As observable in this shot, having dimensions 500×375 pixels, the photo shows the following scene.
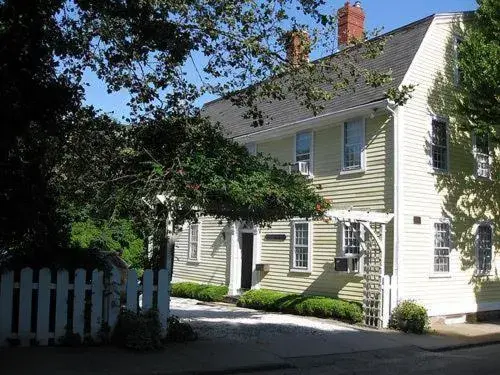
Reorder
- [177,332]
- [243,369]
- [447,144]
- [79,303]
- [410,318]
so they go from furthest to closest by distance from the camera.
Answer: [447,144] → [410,318] → [177,332] → [79,303] → [243,369]

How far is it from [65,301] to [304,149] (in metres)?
10.7

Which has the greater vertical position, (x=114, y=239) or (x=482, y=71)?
(x=482, y=71)

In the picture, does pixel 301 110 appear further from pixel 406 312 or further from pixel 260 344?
pixel 260 344

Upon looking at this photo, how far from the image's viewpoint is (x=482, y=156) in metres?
18.2

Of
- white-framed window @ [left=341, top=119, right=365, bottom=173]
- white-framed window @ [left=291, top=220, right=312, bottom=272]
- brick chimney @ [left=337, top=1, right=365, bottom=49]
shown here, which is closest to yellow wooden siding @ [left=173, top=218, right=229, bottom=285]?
white-framed window @ [left=291, top=220, right=312, bottom=272]

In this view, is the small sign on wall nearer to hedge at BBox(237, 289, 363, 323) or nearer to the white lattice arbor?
hedge at BBox(237, 289, 363, 323)

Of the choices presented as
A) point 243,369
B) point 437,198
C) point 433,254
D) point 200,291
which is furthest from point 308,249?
point 243,369

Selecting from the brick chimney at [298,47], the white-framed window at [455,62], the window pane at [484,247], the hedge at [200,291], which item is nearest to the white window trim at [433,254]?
the window pane at [484,247]

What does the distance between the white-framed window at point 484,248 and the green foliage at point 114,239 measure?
10.5 metres

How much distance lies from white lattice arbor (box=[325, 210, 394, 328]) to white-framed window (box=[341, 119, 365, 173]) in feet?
6.64

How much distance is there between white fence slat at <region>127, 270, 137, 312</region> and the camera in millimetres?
10609

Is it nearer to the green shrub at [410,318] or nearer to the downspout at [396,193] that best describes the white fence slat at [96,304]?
the green shrub at [410,318]

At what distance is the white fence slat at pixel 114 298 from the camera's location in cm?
1048

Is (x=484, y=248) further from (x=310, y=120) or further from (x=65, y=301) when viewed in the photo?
(x=65, y=301)
